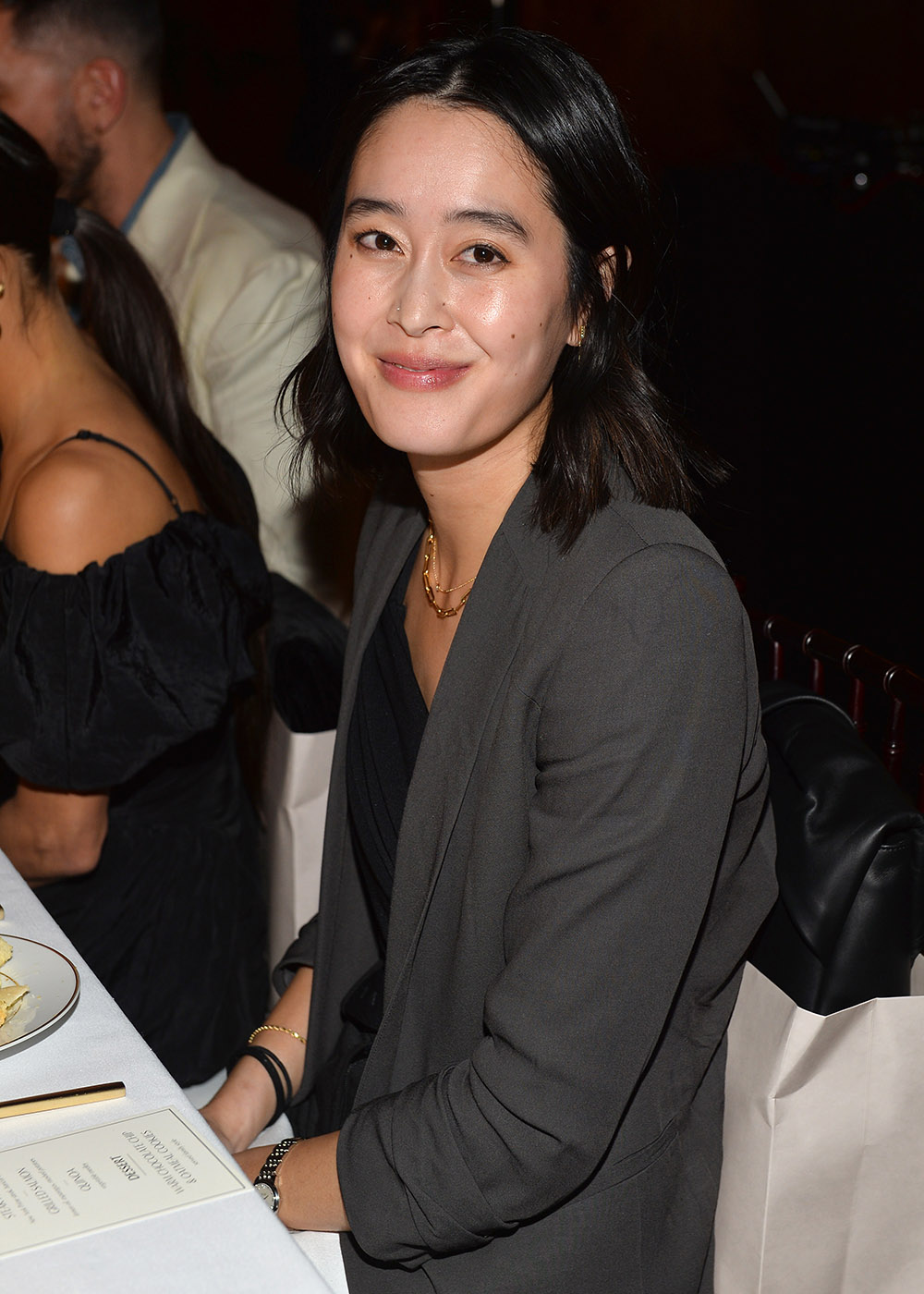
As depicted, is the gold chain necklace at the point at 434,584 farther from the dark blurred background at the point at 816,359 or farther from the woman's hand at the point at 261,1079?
the dark blurred background at the point at 816,359

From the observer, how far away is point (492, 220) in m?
1.16

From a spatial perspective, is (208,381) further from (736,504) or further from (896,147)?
(896,147)

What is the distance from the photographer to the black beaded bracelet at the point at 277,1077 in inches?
59.7

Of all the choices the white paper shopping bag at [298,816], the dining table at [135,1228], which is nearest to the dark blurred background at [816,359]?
the white paper shopping bag at [298,816]

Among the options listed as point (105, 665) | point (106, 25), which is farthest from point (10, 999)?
point (106, 25)

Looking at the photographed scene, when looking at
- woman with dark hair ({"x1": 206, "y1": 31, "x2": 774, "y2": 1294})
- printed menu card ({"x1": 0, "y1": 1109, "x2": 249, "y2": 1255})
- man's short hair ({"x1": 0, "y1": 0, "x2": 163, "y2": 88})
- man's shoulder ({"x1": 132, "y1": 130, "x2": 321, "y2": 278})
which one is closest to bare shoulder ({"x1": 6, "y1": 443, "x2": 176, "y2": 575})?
woman with dark hair ({"x1": 206, "y1": 31, "x2": 774, "y2": 1294})

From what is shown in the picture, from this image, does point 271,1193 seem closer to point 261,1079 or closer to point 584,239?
point 261,1079

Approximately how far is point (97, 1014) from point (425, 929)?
0.30 metres

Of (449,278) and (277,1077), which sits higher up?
(449,278)

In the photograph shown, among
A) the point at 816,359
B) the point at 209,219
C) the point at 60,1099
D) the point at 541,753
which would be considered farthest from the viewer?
the point at 816,359

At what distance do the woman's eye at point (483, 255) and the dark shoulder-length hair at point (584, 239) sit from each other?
0.07m

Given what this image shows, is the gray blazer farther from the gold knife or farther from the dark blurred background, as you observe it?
the dark blurred background

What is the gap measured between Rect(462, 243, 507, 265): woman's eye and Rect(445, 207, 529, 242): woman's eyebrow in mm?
19

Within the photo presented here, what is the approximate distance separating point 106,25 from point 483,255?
7.33ft
